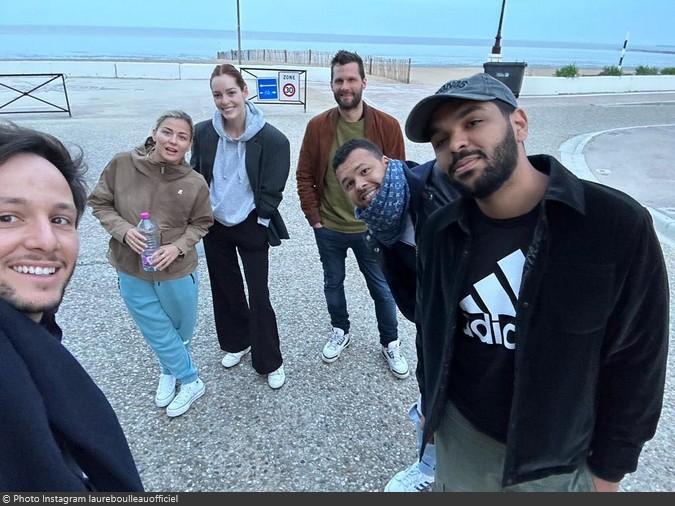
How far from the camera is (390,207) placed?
1.88 m

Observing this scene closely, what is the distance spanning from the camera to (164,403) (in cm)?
281

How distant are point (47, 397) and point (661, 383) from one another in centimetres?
178

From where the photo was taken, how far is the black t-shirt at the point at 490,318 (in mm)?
1372

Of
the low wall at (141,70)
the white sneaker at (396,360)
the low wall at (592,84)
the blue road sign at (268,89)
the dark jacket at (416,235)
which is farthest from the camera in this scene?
the low wall at (141,70)

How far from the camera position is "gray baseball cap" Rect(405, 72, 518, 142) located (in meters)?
1.33

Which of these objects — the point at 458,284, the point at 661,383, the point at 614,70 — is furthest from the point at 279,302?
the point at 614,70

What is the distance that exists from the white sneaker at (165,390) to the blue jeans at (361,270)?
1.26 m

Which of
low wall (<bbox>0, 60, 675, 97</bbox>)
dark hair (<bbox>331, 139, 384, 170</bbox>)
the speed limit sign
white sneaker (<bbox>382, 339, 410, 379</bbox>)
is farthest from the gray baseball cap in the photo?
low wall (<bbox>0, 60, 675, 97</bbox>)

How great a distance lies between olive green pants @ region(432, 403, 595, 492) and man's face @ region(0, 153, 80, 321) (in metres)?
1.46

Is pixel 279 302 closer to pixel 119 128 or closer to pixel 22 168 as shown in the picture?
pixel 22 168

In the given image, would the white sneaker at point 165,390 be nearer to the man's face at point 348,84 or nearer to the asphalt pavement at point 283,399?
the asphalt pavement at point 283,399

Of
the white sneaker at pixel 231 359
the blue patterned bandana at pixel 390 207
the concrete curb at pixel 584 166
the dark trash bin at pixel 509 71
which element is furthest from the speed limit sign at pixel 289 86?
the blue patterned bandana at pixel 390 207

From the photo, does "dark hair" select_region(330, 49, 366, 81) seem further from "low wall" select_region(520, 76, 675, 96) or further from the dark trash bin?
"low wall" select_region(520, 76, 675, 96)

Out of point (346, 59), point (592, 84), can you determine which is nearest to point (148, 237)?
point (346, 59)
